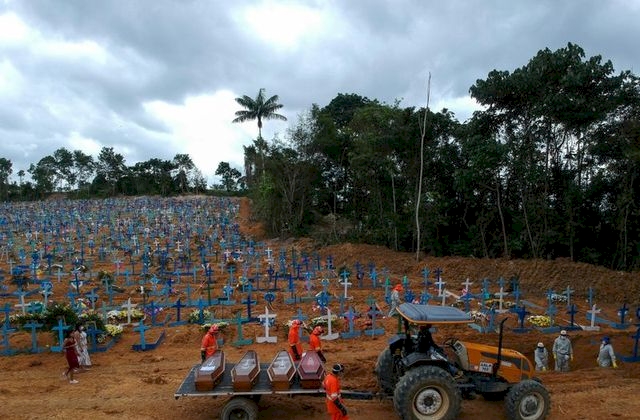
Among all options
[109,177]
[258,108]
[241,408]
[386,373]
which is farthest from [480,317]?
[109,177]

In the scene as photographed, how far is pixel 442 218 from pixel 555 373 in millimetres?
17775

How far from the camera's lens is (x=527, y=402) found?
7570 mm

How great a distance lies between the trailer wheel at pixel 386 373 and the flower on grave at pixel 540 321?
29.3 ft

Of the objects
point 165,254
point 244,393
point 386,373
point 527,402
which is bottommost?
point 527,402

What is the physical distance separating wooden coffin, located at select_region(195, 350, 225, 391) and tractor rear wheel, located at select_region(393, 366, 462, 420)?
2.92m

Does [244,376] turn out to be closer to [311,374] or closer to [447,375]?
[311,374]

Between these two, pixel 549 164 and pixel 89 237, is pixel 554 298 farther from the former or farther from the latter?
pixel 89 237

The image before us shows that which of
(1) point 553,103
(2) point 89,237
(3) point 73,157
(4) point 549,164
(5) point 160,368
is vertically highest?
(3) point 73,157

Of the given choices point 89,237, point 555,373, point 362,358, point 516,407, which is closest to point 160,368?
point 362,358

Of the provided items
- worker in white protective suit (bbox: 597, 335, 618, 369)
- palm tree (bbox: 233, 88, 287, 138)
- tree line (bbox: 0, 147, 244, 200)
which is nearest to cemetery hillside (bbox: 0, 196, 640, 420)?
worker in white protective suit (bbox: 597, 335, 618, 369)

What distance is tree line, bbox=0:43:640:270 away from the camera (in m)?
22.4

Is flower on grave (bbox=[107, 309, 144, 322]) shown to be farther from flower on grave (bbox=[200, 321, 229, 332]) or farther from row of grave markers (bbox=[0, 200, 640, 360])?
flower on grave (bbox=[200, 321, 229, 332])

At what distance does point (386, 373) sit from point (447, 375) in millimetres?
1317

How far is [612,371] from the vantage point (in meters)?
10.5
